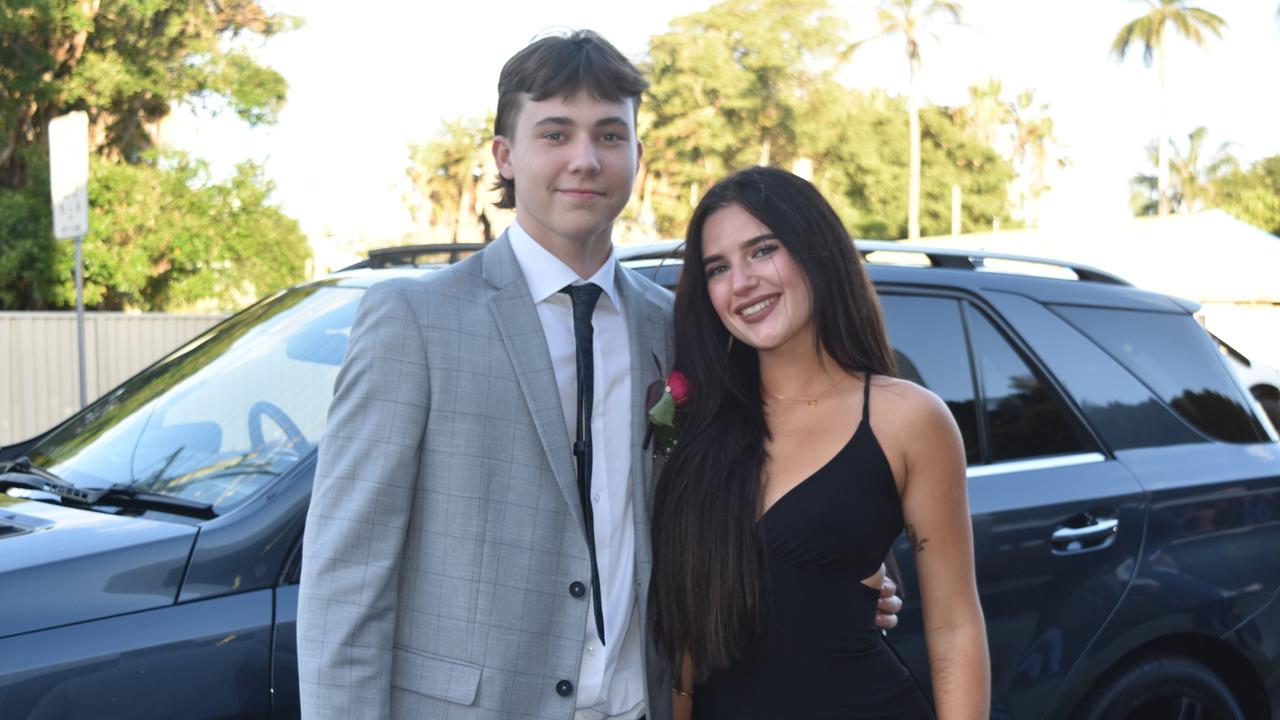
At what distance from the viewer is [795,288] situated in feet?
8.14

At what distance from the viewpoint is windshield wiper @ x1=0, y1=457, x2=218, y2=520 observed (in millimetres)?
2762

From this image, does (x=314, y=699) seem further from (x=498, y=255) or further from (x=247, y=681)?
(x=498, y=255)

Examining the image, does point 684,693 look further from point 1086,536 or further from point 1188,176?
point 1188,176

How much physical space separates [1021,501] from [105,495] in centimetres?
233

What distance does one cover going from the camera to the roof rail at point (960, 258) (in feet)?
11.6

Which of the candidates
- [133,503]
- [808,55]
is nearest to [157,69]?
[133,503]

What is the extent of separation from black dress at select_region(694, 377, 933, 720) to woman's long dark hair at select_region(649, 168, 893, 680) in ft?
0.16

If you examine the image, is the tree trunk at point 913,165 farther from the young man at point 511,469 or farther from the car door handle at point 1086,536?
the young man at point 511,469

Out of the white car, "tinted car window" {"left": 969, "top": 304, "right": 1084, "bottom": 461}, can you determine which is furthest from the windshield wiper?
the white car

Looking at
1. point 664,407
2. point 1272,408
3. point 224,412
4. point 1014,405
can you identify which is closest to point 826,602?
point 664,407

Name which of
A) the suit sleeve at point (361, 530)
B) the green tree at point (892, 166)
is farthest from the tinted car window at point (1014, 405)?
the green tree at point (892, 166)

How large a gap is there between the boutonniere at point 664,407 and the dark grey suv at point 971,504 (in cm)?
77

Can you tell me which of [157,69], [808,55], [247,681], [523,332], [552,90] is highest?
[808,55]

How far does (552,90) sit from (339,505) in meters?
0.86
